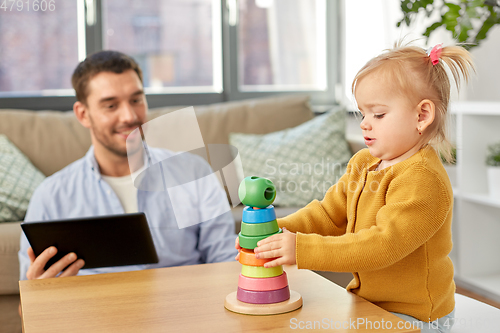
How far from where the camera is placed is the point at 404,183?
771 mm

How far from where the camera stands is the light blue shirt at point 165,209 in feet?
4.63

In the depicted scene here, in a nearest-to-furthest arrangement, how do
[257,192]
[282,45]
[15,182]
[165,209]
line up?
[257,192], [165,209], [15,182], [282,45]

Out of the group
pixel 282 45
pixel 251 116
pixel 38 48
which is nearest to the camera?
pixel 251 116

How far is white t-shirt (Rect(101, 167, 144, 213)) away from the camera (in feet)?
5.01

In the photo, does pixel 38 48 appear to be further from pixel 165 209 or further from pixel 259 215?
pixel 259 215

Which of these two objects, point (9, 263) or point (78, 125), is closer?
point (9, 263)

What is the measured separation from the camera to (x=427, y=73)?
0.80 meters

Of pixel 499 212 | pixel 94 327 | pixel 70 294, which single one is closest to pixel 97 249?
pixel 70 294

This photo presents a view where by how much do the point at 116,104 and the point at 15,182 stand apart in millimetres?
607

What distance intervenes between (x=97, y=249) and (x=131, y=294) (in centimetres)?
25

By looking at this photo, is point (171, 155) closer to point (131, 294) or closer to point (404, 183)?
point (131, 294)

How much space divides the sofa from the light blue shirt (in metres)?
0.25

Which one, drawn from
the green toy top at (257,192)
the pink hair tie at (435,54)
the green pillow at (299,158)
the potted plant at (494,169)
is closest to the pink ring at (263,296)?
the green toy top at (257,192)

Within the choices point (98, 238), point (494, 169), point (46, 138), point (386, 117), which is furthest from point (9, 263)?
point (494, 169)
